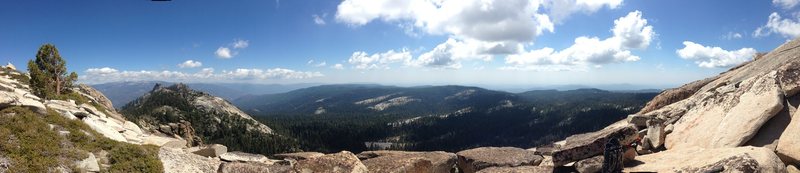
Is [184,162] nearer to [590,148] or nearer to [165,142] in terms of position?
[165,142]

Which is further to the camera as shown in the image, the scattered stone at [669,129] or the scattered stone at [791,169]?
the scattered stone at [669,129]

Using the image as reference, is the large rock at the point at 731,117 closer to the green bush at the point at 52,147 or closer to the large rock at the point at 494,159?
the large rock at the point at 494,159

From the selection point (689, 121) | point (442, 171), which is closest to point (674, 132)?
point (689, 121)

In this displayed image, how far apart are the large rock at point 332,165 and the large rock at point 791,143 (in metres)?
16.6

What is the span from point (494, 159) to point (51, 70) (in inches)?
2537

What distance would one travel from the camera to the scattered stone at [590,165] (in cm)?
1672

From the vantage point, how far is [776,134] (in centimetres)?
1766

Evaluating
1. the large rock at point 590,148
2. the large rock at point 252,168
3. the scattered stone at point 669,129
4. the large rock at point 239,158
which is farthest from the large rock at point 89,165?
the scattered stone at point 669,129

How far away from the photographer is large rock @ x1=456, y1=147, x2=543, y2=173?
914 inches

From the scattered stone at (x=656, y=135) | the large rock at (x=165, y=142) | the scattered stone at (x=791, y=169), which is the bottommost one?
the large rock at (x=165, y=142)

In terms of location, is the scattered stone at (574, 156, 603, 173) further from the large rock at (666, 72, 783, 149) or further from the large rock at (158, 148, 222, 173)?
the large rock at (158, 148, 222, 173)

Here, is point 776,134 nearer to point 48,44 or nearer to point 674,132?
point 674,132

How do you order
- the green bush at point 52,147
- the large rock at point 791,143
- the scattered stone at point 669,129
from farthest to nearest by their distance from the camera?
1. the scattered stone at point 669,129
2. the green bush at point 52,147
3. the large rock at point 791,143

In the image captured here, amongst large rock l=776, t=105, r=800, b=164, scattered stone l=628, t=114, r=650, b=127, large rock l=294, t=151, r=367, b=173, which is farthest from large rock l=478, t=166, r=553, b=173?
scattered stone l=628, t=114, r=650, b=127
